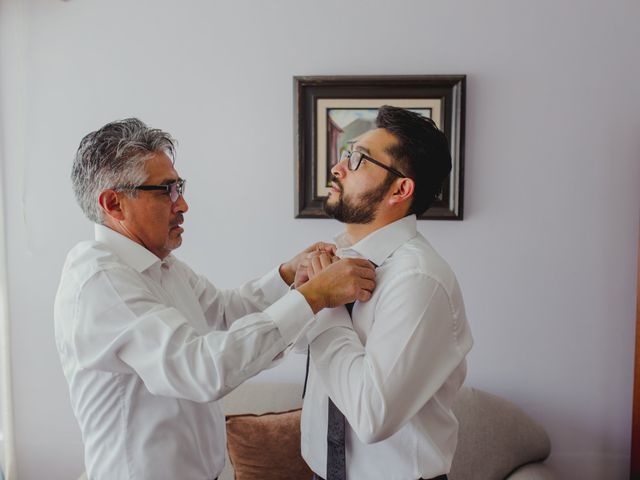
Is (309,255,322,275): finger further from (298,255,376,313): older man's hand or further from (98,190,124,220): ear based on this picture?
(98,190,124,220): ear

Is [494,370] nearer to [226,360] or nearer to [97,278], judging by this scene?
[226,360]

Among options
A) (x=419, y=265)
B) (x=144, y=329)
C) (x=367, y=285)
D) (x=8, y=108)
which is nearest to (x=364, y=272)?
(x=367, y=285)

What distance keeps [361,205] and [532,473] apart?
1541mm

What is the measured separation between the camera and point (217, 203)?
8.32ft

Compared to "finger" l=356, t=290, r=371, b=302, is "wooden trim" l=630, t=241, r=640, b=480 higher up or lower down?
lower down

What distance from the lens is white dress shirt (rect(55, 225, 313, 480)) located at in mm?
1186

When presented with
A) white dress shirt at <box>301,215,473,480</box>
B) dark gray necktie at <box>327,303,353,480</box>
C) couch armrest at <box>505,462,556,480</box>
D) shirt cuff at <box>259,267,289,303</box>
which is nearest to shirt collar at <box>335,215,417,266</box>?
white dress shirt at <box>301,215,473,480</box>

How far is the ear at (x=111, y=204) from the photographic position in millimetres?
1391

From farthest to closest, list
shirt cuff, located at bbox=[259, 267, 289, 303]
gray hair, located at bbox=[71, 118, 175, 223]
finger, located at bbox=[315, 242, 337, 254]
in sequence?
shirt cuff, located at bbox=[259, 267, 289, 303] < finger, located at bbox=[315, 242, 337, 254] < gray hair, located at bbox=[71, 118, 175, 223]

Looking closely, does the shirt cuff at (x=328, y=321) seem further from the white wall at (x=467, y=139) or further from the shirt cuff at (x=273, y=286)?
the white wall at (x=467, y=139)

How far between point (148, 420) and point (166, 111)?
1.61 m

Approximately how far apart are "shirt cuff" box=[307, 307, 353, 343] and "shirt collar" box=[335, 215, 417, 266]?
167 millimetres

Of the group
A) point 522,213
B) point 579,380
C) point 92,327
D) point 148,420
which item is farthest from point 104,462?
point 579,380

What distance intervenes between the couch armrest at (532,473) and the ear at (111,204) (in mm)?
1883
